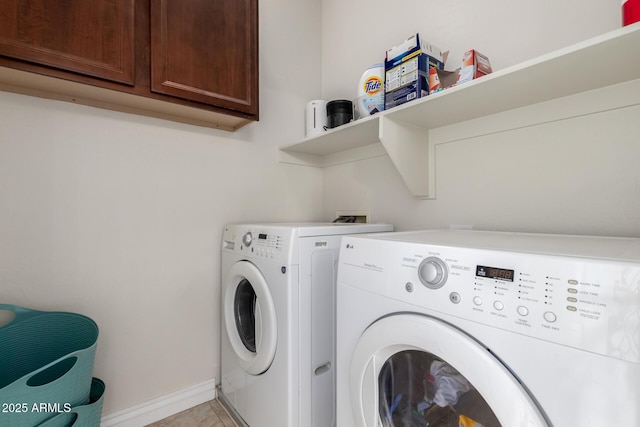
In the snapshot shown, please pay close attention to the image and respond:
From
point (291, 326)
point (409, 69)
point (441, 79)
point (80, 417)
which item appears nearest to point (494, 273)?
point (291, 326)

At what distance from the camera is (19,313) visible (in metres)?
1.14

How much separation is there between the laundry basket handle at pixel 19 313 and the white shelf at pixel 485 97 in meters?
1.46

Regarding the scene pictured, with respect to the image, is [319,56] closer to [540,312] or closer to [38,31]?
[38,31]

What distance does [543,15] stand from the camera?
1.10m

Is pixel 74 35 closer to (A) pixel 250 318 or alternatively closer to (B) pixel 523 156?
(A) pixel 250 318

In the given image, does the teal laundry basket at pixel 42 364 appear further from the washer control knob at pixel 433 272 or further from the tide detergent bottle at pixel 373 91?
the tide detergent bottle at pixel 373 91

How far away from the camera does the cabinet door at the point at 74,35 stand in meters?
0.95

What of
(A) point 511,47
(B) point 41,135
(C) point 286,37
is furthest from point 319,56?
(B) point 41,135

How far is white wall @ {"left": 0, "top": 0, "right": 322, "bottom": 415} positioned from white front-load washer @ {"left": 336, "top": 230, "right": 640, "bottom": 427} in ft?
3.41

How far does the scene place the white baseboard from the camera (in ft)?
4.45

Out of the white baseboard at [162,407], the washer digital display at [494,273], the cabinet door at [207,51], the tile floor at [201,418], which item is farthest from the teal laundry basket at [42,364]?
the washer digital display at [494,273]

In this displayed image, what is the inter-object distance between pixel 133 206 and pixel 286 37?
1.49 m

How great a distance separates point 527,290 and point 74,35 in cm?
161

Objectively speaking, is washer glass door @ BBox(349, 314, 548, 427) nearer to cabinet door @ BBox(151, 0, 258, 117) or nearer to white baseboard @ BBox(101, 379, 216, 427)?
white baseboard @ BBox(101, 379, 216, 427)
